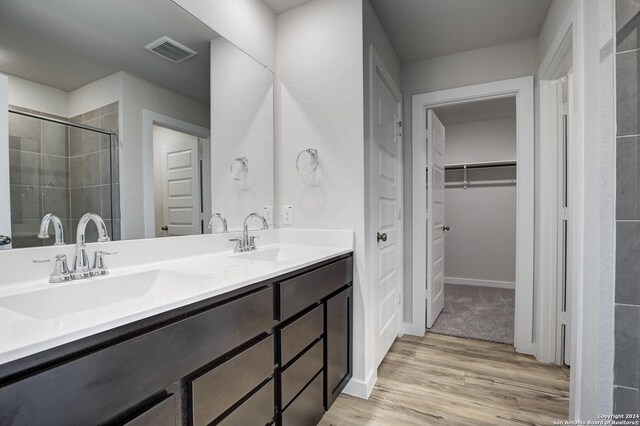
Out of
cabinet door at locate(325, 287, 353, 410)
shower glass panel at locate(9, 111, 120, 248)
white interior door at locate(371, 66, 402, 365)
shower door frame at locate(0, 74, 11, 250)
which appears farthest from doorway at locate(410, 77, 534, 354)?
shower door frame at locate(0, 74, 11, 250)

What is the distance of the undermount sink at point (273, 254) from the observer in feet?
5.32

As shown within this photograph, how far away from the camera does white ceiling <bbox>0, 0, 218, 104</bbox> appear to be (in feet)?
3.10

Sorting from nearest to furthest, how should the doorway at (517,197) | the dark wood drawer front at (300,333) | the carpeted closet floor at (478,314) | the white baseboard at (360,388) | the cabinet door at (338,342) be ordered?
the dark wood drawer front at (300,333)
the cabinet door at (338,342)
the white baseboard at (360,388)
the doorway at (517,197)
the carpeted closet floor at (478,314)

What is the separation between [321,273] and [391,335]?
1.31 m

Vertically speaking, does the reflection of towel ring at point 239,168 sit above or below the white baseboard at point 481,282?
above

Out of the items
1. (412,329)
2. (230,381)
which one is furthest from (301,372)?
(412,329)

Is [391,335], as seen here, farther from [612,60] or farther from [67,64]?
[67,64]

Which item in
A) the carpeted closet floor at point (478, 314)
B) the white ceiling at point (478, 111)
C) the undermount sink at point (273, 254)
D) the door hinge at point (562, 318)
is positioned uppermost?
the white ceiling at point (478, 111)

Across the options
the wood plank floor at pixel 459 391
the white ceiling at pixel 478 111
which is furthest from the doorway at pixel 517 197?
the white ceiling at pixel 478 111

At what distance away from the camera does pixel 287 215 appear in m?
2.01

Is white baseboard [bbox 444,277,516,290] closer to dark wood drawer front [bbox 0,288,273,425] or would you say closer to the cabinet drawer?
the cabinet drawer

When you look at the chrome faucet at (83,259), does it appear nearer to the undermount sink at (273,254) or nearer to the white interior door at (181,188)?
the white interior door at (181,188)

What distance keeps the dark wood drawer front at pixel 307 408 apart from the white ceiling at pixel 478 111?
315 centimetres

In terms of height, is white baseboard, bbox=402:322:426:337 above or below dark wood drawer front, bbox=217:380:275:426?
below
